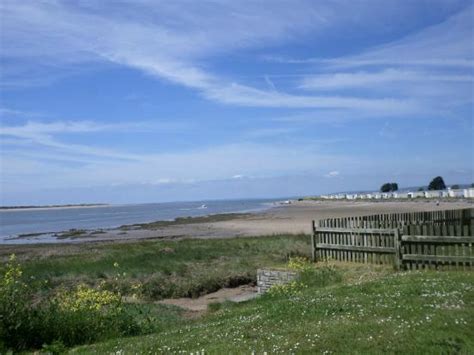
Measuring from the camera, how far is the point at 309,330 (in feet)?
26.5

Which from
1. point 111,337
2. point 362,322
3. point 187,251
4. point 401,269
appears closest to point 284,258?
→ point 187,251

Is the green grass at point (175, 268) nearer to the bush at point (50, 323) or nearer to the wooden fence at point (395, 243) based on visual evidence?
the wooden fence at point (395, 243)

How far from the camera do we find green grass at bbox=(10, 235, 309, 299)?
21.4 meters

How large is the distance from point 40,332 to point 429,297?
23.8 feet

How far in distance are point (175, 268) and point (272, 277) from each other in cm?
792

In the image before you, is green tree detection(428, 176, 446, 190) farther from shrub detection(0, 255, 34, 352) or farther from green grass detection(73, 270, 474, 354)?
shrub detection(0, 255, 34, 352)

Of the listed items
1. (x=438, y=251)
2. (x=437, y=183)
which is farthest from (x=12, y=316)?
(x=437, y=183)

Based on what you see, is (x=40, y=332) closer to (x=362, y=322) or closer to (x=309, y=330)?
(x=309, y=330)

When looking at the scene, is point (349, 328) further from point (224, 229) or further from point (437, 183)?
point (437, 183)

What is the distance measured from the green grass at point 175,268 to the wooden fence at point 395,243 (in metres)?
5.35

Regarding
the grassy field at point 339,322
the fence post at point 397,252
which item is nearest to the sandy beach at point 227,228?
the fence post at point 397,252

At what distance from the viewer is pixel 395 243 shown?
52.3 ft

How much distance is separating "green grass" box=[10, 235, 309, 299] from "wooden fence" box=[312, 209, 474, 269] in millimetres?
5352

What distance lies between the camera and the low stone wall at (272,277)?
16.9 meters
